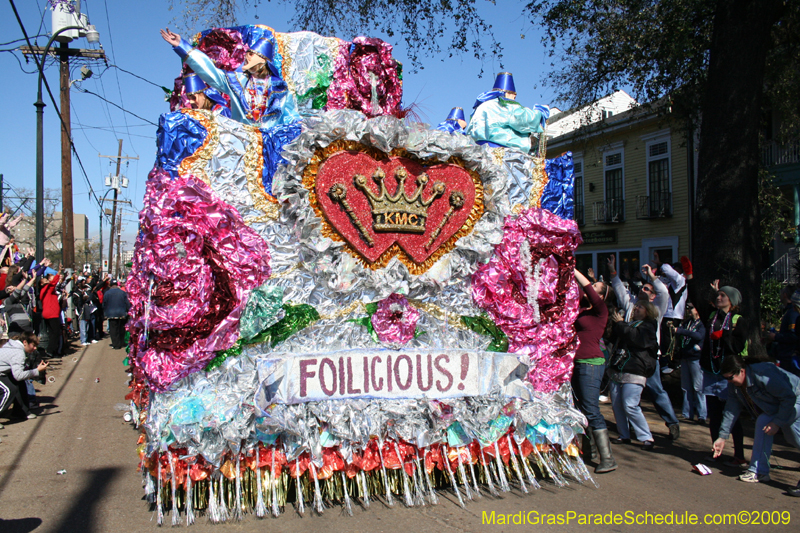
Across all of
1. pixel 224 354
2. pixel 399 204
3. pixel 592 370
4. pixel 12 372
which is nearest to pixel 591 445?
pixel 592 370

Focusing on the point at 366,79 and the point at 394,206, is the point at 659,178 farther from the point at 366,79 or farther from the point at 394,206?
the point at 394,206

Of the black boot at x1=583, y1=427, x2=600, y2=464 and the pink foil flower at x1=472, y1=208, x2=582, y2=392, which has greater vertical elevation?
the pink foil flower at x1=472, y1=208, x2=582, y2=392

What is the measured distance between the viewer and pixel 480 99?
4777 mm

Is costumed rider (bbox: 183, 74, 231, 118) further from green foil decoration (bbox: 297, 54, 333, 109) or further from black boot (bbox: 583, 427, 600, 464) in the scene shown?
black boot (bbox: 583, 427, 600, 464)

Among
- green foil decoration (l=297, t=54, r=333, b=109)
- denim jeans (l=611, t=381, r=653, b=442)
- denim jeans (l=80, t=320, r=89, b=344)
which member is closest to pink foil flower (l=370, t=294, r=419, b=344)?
green foil decoration (l=297, t=54, r=333, b=109)

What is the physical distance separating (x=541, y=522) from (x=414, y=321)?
1.53 meters

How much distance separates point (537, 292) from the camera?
14.9ft

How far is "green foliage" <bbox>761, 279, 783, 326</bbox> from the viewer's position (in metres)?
12.5

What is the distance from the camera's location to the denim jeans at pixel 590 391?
481cm

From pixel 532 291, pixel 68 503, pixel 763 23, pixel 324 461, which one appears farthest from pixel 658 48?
pixel 68 503

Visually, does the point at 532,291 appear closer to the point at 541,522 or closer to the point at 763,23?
the point at 541,522

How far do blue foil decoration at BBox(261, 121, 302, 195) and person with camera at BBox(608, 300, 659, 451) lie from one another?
3.55 metres

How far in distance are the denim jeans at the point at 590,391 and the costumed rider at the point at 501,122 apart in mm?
1856

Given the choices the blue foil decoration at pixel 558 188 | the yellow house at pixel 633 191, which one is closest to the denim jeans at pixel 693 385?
the blue foil decoration at pixel 558 188
